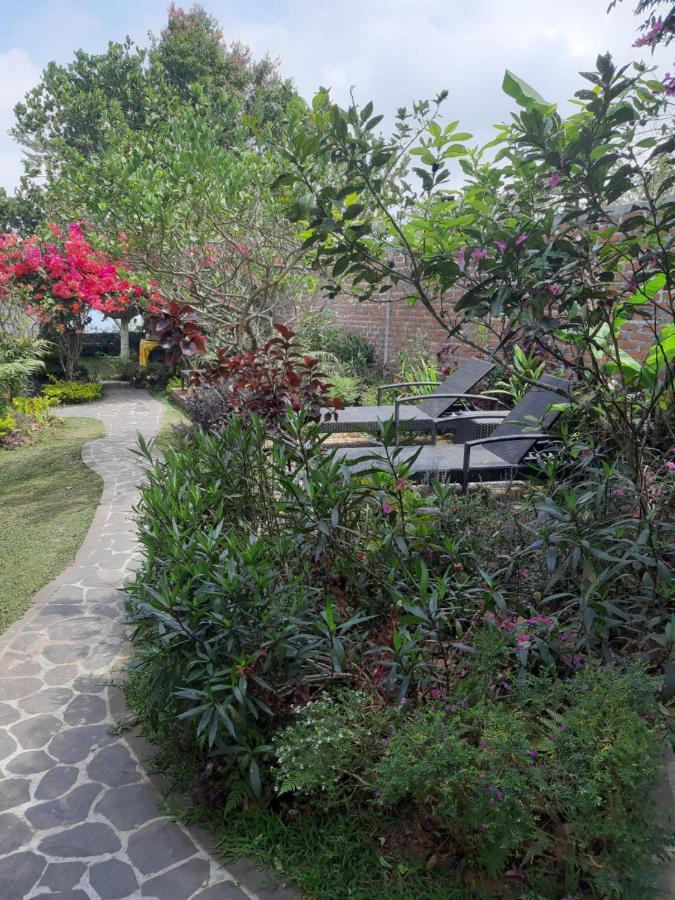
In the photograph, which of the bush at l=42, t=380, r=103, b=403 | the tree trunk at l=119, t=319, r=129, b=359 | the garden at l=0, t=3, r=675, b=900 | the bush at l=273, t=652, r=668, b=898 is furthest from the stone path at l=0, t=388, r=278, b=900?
the tree trunk at l=119, t=319, r=129, b=359

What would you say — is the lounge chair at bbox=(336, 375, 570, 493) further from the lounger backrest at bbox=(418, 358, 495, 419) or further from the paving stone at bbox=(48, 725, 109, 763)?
the paving stone at bbox=(48, 725, 109, 763)

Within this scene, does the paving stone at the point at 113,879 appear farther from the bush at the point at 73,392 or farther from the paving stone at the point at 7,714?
the bush at the point at 73,392

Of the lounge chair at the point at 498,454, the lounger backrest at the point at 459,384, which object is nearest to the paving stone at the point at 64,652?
the lounge chair at the point at 498,454

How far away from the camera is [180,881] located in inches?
86.1

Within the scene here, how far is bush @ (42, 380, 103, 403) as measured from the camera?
12703 mm

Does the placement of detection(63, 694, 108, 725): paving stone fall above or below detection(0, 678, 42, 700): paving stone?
above

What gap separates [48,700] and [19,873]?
3.71ft

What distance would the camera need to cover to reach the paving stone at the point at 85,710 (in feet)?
10.3

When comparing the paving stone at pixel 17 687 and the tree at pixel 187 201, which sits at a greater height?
the tree at pixel 187 201

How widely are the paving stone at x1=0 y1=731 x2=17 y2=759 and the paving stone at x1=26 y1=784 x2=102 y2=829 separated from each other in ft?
1.42

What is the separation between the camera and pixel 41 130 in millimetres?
19938

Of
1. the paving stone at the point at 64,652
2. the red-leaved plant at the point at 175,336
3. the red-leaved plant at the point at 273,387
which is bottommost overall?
the paving stone at the point at 64,652

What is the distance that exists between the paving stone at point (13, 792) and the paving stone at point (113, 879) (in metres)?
0.57

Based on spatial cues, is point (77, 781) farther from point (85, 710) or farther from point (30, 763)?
point (85, 710)
